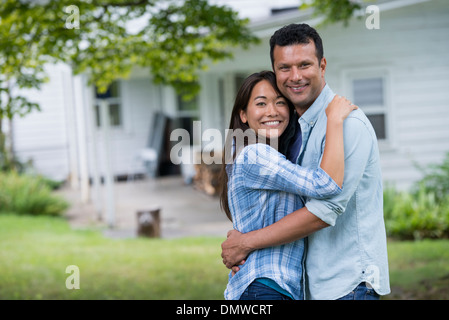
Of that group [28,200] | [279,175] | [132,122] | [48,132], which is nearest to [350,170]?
[279,175]

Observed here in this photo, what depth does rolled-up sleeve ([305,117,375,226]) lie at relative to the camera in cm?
210

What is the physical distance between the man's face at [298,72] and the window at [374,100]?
26.7 ft

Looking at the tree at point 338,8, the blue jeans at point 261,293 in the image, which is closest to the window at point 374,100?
the tree at point 338,8

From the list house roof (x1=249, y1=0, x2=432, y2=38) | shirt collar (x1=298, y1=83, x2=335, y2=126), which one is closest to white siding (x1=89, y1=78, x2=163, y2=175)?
house roof (x1=249, y1=0, x2=432, y2=38)

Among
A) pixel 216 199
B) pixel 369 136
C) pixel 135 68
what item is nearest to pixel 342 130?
pixel 369 136

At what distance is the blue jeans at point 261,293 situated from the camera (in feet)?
7.18

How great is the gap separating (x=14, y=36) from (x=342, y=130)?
454 cm

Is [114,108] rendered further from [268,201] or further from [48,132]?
[268,201]

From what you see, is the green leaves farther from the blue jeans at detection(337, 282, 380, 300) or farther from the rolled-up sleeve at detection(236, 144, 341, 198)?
the blue jeans at detection(337, 282, 380, 300)

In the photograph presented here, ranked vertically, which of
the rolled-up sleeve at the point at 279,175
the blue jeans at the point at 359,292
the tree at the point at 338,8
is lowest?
the blue jeans at the point at 359,292

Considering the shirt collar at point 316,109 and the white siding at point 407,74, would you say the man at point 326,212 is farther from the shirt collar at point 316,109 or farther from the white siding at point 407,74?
the white siding at point 407,74

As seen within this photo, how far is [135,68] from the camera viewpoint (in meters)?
13.2

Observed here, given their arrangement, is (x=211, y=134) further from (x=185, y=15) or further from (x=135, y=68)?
(x=185, y=15)

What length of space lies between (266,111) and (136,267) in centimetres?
514
